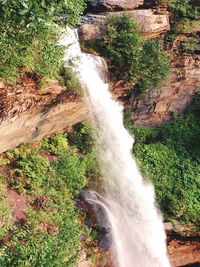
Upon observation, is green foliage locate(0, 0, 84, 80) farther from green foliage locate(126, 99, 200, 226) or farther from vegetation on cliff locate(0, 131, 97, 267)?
green foliage locate(126, 99, 200, 226)

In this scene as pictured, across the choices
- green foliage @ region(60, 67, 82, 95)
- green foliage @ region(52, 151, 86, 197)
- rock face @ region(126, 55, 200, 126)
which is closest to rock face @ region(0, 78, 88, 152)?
green foliage @ region(60, 67, 82, 95)

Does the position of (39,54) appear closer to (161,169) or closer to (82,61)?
(82,61)

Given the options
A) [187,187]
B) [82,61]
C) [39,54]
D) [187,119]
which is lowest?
[187,187]

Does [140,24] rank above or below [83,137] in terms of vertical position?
above

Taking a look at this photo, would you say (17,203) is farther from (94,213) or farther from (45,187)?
(94,213)

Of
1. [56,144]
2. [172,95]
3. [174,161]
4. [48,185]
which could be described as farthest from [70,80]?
[172,95]

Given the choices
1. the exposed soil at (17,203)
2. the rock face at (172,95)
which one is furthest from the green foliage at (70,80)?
the rock face at (172,95)

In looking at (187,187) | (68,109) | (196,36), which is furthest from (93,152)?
(196,36)
